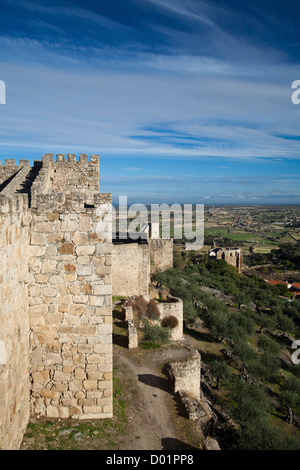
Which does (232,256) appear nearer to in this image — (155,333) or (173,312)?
(173,312)

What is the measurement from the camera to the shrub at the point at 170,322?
1553cm

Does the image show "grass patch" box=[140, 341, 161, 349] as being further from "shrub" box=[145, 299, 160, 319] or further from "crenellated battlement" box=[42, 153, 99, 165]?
"crenellated battlement" box=[42, 153, 99, 165]

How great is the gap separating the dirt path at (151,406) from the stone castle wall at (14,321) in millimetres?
1890

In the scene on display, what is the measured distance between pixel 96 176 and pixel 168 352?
6606mm

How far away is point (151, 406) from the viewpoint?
8055mm

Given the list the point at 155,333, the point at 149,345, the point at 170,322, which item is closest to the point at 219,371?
the point at 170,322

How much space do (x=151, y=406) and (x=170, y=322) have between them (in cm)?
767

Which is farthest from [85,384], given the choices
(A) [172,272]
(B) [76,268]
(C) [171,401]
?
(A) [172,272]

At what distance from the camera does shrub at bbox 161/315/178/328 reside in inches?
611

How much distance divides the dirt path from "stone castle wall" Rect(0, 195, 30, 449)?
1.89m

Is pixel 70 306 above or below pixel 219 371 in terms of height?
above

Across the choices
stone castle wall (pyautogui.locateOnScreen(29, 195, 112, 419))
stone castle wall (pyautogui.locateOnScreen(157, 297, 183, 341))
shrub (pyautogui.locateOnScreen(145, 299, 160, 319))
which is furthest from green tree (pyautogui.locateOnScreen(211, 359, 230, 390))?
stone castle wall (pyautogui.locateOnScreen(29, 195, 112, 419))

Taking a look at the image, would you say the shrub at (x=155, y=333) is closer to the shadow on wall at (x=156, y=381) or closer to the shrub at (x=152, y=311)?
the shrub at (x=152, y=311)
